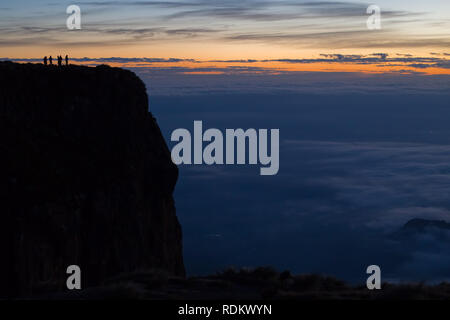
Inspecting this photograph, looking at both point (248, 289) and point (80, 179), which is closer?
point (248, 289)

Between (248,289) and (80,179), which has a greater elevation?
(80,179)

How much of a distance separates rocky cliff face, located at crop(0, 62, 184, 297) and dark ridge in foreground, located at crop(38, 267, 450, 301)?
1940 centimetres

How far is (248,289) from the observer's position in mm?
17984

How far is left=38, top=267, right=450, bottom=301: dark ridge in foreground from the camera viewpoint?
51.2 feet

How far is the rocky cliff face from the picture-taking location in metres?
36.6

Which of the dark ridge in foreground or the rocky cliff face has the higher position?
the rocky cliff face

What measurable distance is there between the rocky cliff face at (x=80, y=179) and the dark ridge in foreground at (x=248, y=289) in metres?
19.4

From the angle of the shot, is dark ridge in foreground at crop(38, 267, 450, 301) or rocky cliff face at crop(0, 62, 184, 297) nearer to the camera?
dark ridge in foreground at crop(38, 267, 450, 301)

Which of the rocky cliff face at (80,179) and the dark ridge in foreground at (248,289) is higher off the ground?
the rocky cliff face at (80,179)

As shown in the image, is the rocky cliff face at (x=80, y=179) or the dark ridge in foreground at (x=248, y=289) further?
the rocky cliff face at (x=80, y=179)

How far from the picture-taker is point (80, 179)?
1587 inches

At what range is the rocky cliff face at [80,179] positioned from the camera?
3659 centimetres

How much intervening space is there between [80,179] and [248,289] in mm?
25111

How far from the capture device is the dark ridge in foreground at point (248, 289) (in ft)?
51.2
